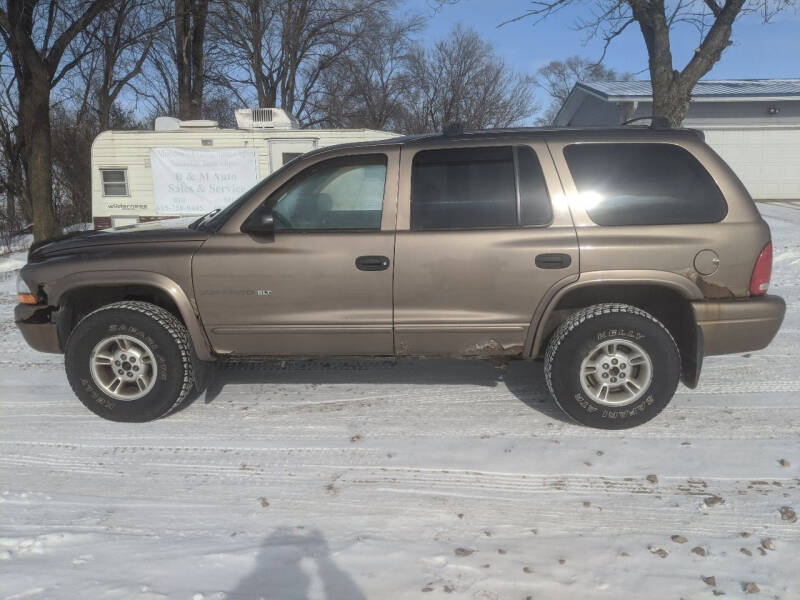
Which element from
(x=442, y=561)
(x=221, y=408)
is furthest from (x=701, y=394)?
(x=221, y=408)

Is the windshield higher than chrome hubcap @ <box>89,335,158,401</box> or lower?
higher

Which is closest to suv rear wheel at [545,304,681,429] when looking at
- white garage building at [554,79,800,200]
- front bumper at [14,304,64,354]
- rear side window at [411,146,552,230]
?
rear side window at [411,146,552,230]

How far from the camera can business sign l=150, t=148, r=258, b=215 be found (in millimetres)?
12367

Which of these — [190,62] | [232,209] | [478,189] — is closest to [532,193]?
[478,189]

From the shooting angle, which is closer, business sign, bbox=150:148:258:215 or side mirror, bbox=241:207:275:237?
side mirror, bbox=241:207:275:237

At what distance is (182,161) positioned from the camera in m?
12.4

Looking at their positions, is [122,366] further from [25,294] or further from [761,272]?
[761,272]

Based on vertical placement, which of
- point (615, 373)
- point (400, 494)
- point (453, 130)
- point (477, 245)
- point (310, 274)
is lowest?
point (400, 494)

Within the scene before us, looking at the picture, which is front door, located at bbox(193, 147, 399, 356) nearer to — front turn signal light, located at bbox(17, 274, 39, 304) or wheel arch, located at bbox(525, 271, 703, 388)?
wheel arch, located at bbox(525, 271, 703, 388)

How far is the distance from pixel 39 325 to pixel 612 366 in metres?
3.70

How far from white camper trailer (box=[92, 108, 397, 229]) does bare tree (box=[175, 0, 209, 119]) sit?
10.3m

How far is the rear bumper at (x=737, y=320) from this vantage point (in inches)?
145

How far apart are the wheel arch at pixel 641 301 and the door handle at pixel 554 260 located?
12 centimetres

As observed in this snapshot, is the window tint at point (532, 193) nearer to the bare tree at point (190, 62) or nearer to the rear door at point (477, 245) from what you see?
the rear door at point (477, 245)
